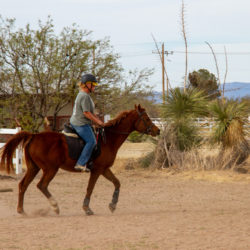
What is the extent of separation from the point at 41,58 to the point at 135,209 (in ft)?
34.7

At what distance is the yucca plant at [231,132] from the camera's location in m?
16.6

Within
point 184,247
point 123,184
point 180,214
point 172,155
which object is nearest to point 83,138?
point 180,214

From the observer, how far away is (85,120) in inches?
391

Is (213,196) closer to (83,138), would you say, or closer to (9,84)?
(83,138)

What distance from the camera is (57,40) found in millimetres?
19672

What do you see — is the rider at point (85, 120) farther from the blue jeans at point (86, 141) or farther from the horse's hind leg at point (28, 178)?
the horse's hind leg at point (28, 178)

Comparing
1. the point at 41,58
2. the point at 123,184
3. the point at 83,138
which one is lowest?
the point at 123,184

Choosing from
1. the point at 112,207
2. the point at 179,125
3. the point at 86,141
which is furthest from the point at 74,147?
the point at 179,125

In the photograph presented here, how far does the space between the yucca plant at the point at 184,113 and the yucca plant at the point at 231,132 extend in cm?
88

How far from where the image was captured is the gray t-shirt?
9789 mm

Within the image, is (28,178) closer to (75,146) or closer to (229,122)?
(75,146)

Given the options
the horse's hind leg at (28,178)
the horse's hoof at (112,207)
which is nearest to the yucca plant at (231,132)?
the horse's hoof at (112,207)

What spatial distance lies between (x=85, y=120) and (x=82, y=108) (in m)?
0.24

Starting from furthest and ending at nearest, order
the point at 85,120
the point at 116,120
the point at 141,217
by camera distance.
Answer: the point at 116,120
the point at 85,120
the point at 141,217
